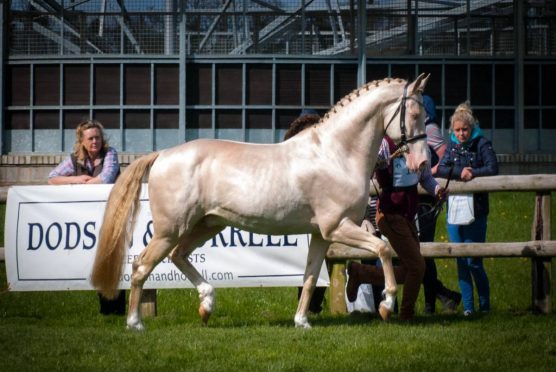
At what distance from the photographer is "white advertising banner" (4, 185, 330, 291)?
34.9 ft

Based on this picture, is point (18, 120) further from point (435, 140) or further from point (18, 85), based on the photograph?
point (435, 140)

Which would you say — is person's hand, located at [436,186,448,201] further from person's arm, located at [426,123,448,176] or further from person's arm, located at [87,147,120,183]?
person's arm, located at [87,147,120,183]

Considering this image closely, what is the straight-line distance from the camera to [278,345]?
27.4 feet

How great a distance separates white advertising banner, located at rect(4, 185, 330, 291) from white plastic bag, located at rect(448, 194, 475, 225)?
1.42 meters

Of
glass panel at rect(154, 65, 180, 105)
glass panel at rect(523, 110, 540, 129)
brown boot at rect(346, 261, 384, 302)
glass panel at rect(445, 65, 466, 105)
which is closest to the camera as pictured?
brown boot at rect(346, 261, 384, 302)

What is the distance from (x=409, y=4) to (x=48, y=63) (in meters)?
7.35

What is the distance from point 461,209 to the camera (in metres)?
10.5

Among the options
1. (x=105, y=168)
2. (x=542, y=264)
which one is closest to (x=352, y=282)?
(x=542, y=264)

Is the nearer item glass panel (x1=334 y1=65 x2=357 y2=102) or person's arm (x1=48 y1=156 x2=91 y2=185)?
person's arm (x1=48 y1=156 x2=91 y2=185)

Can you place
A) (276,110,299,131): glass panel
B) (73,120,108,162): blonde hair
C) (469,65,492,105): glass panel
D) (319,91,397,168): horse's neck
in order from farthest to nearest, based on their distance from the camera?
1. (469,65,492,105): glass panel
2. (276,110,299,131): glass panel
3. (73,120,108,162): blonde hair
4. (319,91,397,168): horse's neck

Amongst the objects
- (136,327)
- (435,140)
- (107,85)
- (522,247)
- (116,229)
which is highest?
(107,85)

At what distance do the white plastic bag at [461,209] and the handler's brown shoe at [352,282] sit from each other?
126 centimetres

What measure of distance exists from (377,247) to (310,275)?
80cm

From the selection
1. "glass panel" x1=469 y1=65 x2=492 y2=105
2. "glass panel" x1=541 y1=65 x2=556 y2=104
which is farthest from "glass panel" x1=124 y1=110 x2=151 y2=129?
"glass panel" x1=541 y1=65 x2=556 y2=104
